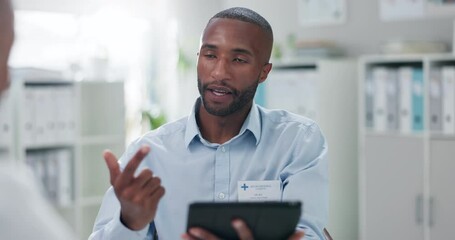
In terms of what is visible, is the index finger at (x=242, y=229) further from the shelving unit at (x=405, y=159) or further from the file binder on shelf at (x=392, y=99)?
the file binder on shelf at (x=392, y=99)

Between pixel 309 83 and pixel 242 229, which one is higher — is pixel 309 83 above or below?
above

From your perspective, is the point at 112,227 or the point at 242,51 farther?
the point at 242,51

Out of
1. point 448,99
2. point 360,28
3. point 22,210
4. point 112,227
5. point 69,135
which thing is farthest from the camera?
point 360,28

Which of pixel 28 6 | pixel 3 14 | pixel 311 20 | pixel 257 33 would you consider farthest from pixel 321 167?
pixel 28 6

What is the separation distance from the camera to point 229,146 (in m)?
1.98

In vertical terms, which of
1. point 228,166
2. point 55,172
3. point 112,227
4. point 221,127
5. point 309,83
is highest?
point 309,83

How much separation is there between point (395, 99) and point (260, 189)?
244 cm

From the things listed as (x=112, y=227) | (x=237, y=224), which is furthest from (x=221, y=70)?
(x=237, y=224)

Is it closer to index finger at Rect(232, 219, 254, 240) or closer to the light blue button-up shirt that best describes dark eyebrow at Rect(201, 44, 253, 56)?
the light blue button-up shirt

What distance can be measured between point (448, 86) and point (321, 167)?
2.22 meters

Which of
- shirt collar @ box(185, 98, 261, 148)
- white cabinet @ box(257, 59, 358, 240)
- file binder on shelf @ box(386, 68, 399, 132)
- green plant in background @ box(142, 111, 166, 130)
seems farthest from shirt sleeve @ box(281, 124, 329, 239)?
green plant in background @ box(142, 111, 166, 130)

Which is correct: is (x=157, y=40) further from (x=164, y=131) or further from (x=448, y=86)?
(x=164, y=131)

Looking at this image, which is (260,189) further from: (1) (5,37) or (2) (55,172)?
(2) (55,172)

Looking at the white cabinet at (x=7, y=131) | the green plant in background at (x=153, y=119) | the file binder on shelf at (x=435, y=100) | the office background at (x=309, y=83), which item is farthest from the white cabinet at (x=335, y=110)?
the white cabinet at (x=7, y=131)
